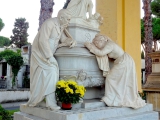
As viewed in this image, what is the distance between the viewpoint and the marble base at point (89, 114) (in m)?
3.16

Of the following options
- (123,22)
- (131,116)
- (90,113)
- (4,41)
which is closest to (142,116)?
(131,116)

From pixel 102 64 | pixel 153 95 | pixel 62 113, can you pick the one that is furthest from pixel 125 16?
pixel 62 113

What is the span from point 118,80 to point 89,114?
0.95m

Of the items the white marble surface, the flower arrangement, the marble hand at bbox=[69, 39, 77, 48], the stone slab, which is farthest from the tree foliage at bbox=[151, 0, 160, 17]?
the stone slab

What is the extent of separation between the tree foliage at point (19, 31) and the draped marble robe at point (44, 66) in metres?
34.1

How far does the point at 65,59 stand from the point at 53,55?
207 millimetres

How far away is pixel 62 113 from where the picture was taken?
10.2 feet

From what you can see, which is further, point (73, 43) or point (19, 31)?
point (19, 31)

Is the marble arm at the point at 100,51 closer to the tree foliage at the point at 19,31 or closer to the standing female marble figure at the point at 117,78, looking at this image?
the standing female marble figure at the point at 117,78

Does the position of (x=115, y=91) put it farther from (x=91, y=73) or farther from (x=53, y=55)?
(x=53, y=55)

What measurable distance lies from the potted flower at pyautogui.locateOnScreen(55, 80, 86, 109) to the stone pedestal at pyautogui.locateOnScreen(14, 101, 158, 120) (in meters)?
0.14

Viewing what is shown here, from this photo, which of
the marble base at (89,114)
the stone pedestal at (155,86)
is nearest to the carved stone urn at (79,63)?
the marble base at (89,114)

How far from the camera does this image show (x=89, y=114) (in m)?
3.29

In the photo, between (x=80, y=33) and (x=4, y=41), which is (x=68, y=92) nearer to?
(x=80, y=33)
